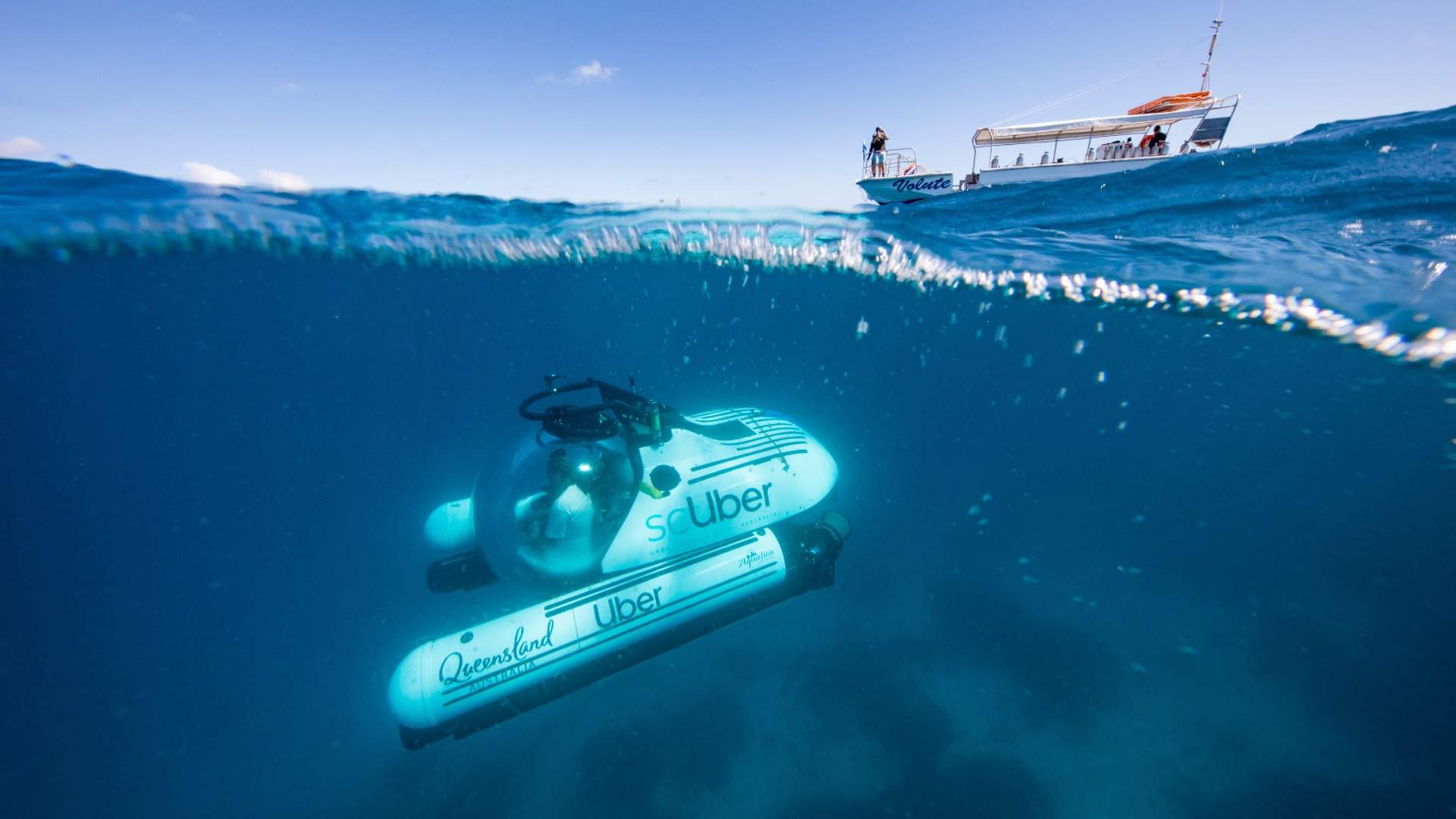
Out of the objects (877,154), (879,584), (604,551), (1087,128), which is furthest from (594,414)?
(1087,128)

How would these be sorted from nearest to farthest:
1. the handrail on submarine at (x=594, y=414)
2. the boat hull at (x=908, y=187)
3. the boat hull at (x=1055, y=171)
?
the handrail on submarine at (x=594, y=414), the boat hull at (x=1055, y=171), the boat hull at (x=908, y=187)

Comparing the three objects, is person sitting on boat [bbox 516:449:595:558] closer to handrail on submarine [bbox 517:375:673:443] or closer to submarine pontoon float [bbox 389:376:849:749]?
submarine pontoon float [bbox 389:376:849:749]

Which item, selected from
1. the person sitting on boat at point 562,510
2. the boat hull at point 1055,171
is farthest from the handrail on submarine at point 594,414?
the boat hull at point 1055,171

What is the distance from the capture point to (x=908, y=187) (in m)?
12.1

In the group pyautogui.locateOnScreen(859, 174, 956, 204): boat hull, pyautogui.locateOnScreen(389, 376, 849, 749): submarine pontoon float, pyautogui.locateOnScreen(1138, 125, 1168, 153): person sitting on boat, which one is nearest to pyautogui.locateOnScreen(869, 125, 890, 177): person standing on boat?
pyautogui.locateOnScreen(859, 174, 956, 204): boat hull

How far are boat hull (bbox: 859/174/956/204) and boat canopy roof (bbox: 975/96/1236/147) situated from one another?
6.38 ft

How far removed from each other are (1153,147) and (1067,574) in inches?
423

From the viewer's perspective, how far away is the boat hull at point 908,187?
11805mm

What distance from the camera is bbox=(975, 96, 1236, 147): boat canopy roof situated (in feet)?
38.3

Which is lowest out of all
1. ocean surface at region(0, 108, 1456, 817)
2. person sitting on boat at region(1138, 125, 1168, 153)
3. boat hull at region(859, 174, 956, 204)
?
ocean surface at region(0, 108, 1456, 817)

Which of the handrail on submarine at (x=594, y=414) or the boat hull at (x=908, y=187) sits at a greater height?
the boat hull at (x=908, y=187)

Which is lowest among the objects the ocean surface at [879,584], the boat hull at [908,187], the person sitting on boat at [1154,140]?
the ocean surface at [879,584]

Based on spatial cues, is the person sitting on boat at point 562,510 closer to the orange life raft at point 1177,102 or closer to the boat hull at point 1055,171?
the boat hull at point 1055,171

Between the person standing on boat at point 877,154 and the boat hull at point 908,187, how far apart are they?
0.25 m
